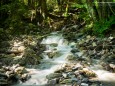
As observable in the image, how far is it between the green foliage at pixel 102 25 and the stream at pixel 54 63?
119 centimetres

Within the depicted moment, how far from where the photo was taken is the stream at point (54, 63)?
798 centimetres

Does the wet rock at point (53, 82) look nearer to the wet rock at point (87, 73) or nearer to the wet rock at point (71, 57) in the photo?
the wet rock at point (87, 73)

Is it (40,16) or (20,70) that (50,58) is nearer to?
(20,70)

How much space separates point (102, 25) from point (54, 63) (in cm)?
294

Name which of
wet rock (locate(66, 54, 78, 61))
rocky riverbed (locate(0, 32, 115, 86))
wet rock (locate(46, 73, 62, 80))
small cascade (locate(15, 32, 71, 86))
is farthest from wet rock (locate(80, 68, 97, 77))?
wet rock (locate(66, 54, 78, 61))

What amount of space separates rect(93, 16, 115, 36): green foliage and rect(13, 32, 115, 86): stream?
119 centimetres

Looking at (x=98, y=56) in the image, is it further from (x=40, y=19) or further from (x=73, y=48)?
(x=40, y=19)

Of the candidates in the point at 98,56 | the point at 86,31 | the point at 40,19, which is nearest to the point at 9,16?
the point at 40,19

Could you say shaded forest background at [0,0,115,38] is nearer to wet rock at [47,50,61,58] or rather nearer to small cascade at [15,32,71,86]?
small cascade at [15,32,71,86]

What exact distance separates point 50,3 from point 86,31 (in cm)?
481

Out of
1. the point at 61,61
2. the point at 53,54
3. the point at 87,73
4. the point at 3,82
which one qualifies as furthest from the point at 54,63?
the point at 3,82

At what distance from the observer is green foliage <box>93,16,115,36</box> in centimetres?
1124

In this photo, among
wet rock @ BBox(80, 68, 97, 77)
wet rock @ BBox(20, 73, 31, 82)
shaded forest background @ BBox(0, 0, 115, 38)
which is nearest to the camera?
wet rock @ BBox(80, 68, 97, 77)

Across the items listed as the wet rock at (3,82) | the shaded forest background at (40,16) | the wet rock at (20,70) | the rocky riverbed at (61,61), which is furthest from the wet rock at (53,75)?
the shaded forest background at (40,16)
